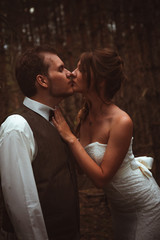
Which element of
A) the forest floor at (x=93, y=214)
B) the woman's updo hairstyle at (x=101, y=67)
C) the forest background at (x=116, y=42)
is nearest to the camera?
the woman's updo hairstyle at (x=101, y=67)

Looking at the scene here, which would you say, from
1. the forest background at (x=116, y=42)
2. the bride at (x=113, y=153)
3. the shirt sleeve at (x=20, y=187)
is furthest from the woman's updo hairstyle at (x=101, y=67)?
the forest background at (x=116, y=42)

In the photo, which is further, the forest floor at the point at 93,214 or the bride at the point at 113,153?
the forest floor at the point at 93,214

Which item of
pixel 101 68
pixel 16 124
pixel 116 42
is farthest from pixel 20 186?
pixel 116 42

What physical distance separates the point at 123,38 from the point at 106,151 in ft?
8.39

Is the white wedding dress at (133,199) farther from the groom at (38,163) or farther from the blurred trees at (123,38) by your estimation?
the blurred trees at (123,38)

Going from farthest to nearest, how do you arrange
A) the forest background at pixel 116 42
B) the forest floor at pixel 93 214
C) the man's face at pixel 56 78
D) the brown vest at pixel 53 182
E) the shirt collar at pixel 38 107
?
1. the forest background at pixel 116 42
2. the forest floor at pixel 93 214
3. the man's face at pixel 56 78
4. the shirt collar at pixel 38 107
5. the brown vest at pixel 53 182

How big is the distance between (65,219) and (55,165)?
348mm

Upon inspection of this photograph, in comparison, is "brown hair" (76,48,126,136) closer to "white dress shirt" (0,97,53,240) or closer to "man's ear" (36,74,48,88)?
"man's ear" (36,74,48,88)


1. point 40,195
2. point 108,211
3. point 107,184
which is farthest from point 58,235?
point 108,211

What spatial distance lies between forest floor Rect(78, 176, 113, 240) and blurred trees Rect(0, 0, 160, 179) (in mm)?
926

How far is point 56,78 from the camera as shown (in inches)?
69.6

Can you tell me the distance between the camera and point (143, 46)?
3795 millimetres

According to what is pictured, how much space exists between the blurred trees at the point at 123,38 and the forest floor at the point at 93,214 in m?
0.93

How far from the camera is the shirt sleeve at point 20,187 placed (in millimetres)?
1329
